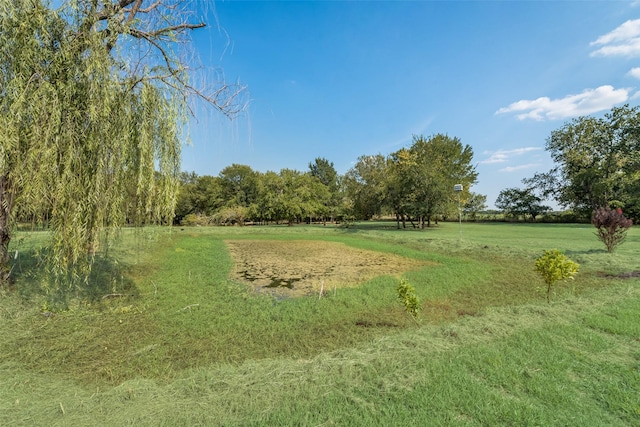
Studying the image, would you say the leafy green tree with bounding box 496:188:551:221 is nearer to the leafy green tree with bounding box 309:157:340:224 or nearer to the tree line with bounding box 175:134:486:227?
the tree line with bounding box 175:134:486:227

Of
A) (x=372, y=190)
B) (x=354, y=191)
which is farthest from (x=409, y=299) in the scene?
(x=354, y=191)

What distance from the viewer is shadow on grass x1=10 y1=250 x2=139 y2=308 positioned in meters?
5.31

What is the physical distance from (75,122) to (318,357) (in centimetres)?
473

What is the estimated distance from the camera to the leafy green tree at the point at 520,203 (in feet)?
119

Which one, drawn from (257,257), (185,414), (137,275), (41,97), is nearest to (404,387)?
(185,414)

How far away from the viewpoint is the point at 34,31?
3.85 m

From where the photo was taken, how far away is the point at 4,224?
5098mm

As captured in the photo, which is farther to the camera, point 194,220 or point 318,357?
point 194,220

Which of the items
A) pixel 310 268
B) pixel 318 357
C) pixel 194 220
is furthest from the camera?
pixel 194 220

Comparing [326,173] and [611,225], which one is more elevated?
[326,173]

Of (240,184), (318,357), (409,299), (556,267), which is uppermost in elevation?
(240,184)

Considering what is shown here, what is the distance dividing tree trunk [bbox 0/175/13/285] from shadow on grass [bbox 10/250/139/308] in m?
0.39

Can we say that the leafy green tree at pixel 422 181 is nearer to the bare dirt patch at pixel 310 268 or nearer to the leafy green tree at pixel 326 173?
the bare dirt patch at pixel 310 268

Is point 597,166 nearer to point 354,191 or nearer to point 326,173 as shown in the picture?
point 354,191
